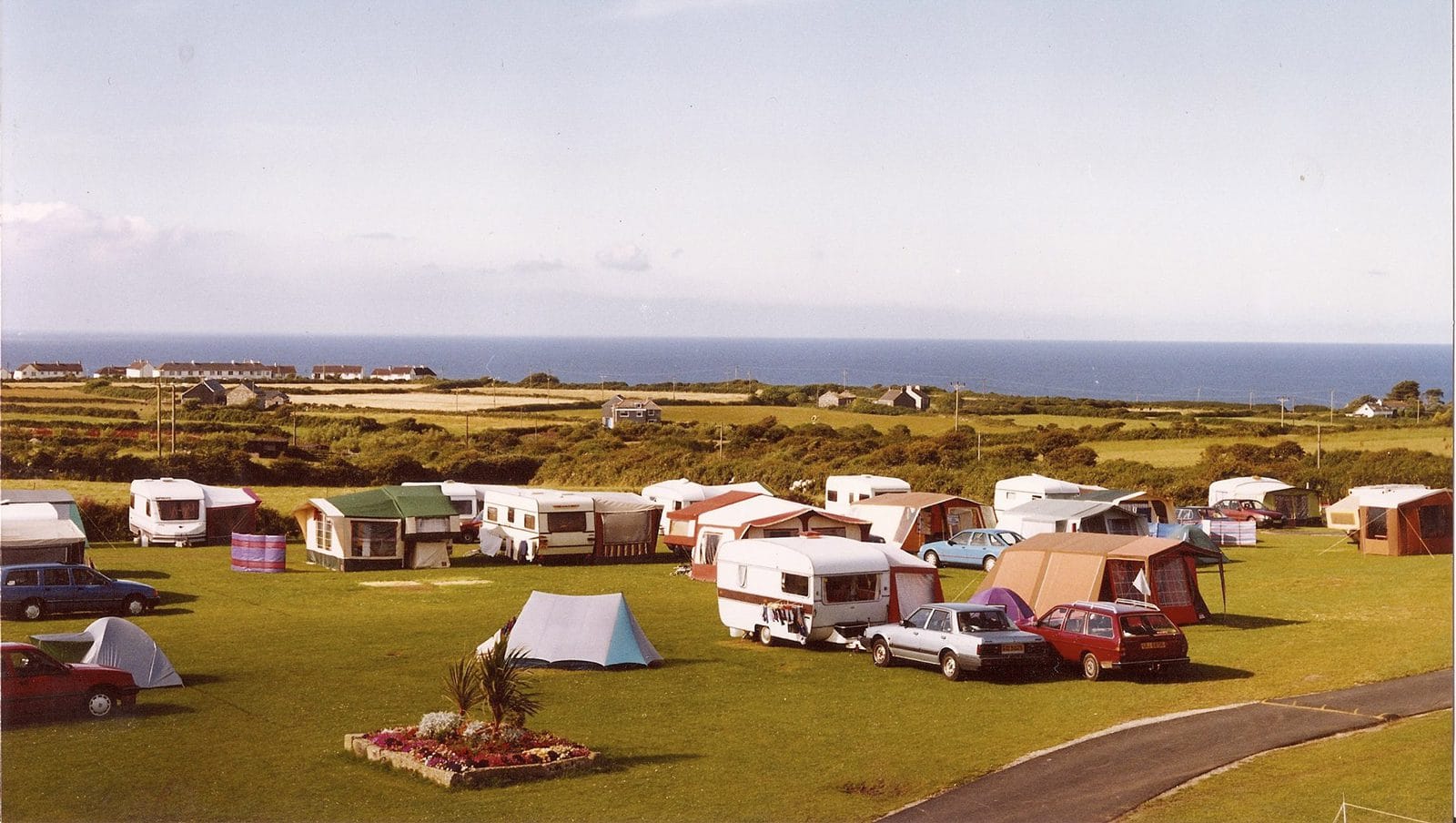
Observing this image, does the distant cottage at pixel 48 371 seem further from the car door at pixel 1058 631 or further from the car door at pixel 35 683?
the car door at pixel 1058 631

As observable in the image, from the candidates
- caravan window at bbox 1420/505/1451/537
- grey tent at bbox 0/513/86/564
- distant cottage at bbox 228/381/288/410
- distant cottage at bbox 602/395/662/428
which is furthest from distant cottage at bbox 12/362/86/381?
caravan window at bbox 1420/505/1451/537

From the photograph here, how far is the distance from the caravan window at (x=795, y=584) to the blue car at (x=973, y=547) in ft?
51.6

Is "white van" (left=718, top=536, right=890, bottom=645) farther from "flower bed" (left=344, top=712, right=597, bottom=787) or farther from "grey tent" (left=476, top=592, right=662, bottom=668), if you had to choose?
"flower bed" (left=344, top=712, right=597, bottom=787)

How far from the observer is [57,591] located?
30578mm

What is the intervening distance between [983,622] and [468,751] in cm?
1075

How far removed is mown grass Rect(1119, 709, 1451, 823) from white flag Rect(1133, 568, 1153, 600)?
9.06 meters

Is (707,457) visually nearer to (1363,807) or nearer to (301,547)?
(301,547)

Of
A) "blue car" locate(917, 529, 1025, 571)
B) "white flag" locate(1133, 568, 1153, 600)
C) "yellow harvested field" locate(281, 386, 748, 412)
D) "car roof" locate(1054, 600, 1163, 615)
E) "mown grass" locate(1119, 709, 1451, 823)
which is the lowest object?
"blue car" locate(917, 529, 1025, 571)

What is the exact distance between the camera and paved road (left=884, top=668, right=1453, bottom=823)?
53.5ft

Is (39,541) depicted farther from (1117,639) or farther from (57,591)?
(1117,639)

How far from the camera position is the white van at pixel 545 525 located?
4425cm

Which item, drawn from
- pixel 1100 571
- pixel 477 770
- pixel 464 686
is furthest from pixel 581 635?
pixel 1100 571

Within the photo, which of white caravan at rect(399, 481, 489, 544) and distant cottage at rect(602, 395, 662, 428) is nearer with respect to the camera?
white caravan at rect(399, 481, 489, 544)

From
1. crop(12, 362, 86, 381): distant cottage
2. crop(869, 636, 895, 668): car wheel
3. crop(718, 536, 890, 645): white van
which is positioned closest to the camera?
crop(869, 636, 895, 668): car wheel
